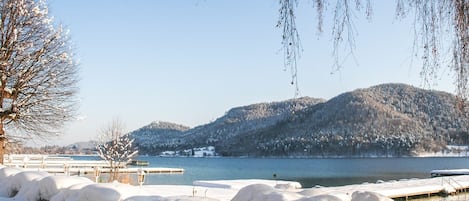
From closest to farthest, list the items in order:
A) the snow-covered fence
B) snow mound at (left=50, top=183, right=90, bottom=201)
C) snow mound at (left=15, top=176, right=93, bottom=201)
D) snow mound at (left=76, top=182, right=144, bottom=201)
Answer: snow mound at (left=76, top=182, right=144, bottom=201) → snow mound at (left=50, top=183, right=90, bottom=201) → snow mound at (left=15, top=176, right=93, bottom=201) → the snow-covered fence

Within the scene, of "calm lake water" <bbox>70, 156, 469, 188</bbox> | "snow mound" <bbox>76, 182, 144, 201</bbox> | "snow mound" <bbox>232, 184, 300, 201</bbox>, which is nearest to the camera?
"snow mound" <bbox>232, 184, 300, 201</bbox>

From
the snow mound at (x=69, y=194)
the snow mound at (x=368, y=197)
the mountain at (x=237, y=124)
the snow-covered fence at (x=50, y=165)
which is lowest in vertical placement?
the snow-covered fence at (x=50, y=165)

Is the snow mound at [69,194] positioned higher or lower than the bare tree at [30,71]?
lower

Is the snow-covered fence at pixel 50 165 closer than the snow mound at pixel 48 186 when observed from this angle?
No

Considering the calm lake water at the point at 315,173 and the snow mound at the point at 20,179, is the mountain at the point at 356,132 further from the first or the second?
the snow mound at the point at 20,179

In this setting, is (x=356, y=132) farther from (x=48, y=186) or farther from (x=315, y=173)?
(x=48, y=186)

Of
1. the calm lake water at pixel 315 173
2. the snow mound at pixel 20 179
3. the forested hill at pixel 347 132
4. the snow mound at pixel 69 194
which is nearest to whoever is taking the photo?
the snow mound at pixel 69 194

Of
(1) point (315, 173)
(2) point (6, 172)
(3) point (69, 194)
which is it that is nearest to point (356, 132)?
(1) point (315, 173)

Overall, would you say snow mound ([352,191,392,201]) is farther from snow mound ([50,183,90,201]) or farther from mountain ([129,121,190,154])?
mountain ([129,121,190,154])

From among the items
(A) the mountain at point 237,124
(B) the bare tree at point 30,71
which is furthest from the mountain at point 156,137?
(B) the bare tree at point 30,71

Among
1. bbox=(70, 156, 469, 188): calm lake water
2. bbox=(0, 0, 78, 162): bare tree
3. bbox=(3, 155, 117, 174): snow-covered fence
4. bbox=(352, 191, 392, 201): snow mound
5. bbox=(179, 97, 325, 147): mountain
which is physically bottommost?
bbox=(70, 156, 469, 188): calm lake water

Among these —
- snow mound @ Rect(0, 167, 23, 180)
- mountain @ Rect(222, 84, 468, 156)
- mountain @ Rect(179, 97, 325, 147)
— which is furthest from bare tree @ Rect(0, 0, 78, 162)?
mountain @ Rect(179, 97, 325, 147)

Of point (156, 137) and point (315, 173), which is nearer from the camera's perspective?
point (315, 173)

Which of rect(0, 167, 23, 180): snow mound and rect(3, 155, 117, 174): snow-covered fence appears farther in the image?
rect(3, 155, 117, 174): snow-covered fence
